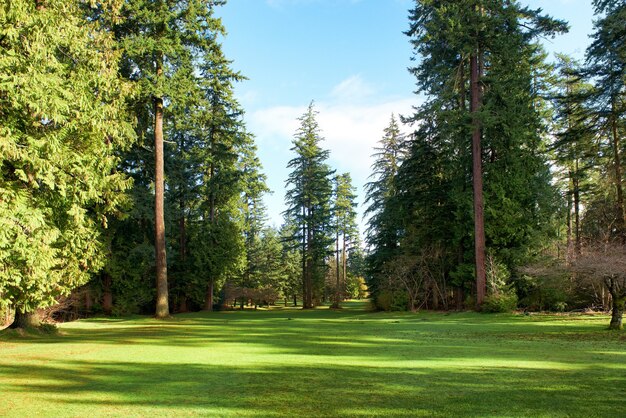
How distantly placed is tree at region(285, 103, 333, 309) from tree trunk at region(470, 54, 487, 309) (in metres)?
22.3

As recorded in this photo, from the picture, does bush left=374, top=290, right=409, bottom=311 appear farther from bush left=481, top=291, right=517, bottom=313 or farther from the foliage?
bush left=481, top=291, right=517, bottom=313

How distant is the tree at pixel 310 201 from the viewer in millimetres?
46125

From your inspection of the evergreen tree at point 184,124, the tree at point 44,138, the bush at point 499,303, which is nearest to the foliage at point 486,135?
the bush at point 499,303

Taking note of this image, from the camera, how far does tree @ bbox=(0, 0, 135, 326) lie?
334 inches

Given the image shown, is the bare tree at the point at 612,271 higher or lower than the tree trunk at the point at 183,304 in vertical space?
higher

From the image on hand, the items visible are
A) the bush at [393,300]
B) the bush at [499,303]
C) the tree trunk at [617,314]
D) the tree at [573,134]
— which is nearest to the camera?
the tree trunk at [617,314]

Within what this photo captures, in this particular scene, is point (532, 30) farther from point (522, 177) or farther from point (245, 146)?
point (245, 146)

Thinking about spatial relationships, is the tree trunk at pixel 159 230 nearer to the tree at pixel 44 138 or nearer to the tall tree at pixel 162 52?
the tall tree at pixel 162 52

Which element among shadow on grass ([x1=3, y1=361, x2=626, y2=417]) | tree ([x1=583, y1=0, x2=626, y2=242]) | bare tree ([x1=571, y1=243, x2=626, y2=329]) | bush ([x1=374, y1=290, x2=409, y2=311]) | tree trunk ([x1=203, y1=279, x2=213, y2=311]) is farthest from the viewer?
tree trunk ([x1=203, y1=279, x2=213, y2=311])

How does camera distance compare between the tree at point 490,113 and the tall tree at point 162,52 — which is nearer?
the tall tree at point 162,52

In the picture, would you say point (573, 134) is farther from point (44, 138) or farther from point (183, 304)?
point (183, 304)

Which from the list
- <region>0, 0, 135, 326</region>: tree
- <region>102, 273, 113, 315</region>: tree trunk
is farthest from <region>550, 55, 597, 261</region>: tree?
<region>102, 273, 113, 315</region>: tree trunk

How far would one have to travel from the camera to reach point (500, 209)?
2623 cm

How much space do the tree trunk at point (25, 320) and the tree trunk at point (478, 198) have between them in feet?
65.3
